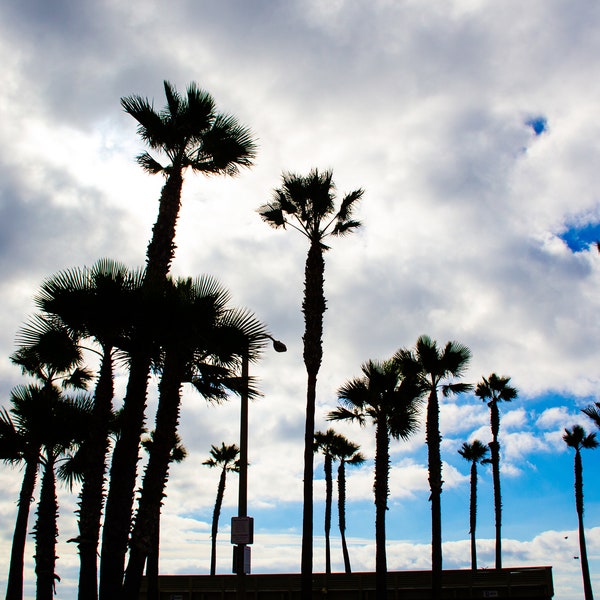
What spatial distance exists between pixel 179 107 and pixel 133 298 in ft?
21.4

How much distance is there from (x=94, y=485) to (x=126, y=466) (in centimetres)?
135

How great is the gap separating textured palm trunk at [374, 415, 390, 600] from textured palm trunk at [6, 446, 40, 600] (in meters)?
12.4

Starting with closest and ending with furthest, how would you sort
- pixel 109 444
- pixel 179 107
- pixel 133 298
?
pixel 133 298, pixel 109 444, pixel 179 107

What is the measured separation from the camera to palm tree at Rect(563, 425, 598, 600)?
34737mm

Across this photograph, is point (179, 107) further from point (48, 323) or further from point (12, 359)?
point (12, 359)

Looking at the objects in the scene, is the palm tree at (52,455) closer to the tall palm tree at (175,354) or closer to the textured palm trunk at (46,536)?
the textured palm trunk at (46,536)

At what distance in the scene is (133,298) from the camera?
12.7m

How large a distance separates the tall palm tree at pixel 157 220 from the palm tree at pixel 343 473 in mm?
29618

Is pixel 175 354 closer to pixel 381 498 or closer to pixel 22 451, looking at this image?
pixel 22 451

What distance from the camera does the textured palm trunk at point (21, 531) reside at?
17344mm

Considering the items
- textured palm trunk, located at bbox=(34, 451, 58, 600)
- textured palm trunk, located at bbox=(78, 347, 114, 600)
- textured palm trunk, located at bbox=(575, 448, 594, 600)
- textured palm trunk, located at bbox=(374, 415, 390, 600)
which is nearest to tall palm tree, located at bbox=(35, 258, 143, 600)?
textured palm trunk, located at bbox=(78, 347, 114, 600)

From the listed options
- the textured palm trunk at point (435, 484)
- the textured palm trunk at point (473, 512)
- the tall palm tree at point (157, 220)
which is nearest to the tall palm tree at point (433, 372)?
the textured palm trunk at point (435, 484)

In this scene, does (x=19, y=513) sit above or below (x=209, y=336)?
below

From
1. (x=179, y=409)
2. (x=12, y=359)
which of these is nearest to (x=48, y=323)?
(x=179, y=409)
